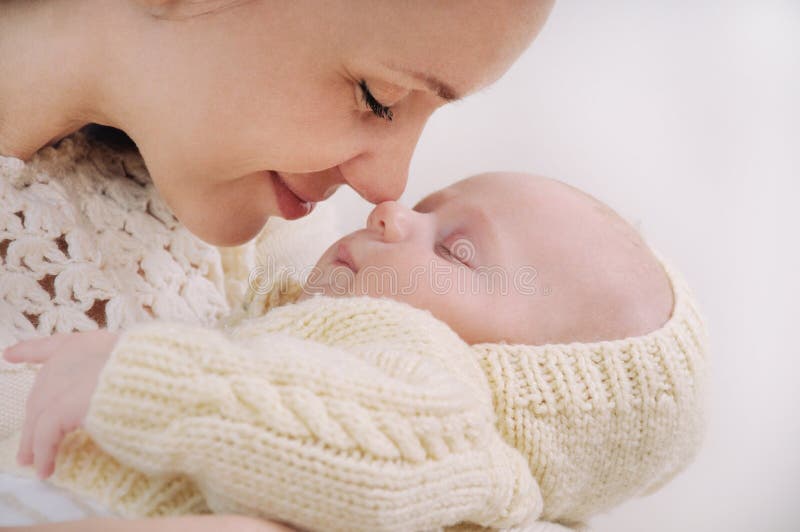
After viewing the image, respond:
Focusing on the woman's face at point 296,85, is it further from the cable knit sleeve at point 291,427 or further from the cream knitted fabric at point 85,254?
the cable knit sleeve at point 291,427

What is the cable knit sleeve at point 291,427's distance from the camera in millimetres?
668

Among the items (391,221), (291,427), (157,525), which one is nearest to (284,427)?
(291,427)

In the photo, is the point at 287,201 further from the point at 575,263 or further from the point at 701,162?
the point at 701,162

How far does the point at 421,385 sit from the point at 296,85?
44 cm

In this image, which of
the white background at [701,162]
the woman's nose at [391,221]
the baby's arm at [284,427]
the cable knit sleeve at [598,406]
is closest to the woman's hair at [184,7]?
the woman's nose at [391,221]

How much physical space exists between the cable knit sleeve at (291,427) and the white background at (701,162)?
1002 mm

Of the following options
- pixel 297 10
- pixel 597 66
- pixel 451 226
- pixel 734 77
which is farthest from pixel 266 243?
pixel 734 77

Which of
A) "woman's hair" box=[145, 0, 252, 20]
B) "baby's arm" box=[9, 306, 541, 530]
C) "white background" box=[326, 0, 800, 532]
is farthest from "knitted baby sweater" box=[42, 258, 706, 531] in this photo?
"white background" box=[326, 0, 800, 532]

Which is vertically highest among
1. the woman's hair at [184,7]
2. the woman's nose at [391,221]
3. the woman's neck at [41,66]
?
the woman's hair at [184,7]

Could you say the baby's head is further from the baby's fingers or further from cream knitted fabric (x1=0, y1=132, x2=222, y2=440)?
the baby's fingers

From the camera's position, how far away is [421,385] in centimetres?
77

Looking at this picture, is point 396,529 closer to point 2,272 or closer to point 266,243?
point 2,272

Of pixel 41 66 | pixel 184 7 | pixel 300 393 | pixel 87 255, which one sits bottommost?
pixel 87 255

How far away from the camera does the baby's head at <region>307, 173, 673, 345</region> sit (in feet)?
3.34
